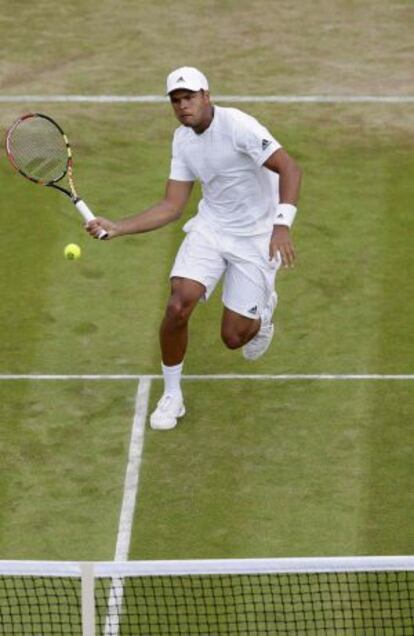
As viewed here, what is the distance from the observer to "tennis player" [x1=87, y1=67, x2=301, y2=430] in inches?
594

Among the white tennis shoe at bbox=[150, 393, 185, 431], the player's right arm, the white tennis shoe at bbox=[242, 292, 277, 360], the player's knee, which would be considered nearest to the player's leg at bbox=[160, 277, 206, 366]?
the player's knee

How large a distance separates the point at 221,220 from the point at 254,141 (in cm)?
74

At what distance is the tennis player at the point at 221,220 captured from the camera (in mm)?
15078

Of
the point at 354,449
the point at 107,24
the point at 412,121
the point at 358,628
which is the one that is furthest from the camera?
the point at 107,24

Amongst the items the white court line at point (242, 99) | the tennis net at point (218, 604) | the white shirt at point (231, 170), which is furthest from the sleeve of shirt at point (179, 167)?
the white court line at point (242, 99)

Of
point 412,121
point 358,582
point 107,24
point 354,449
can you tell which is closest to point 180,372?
point 354,449

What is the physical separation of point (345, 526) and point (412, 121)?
6.79 metres

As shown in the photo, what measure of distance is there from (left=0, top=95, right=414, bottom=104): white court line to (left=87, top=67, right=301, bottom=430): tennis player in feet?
15.9

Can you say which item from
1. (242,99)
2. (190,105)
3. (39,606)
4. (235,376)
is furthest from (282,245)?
(242,99)

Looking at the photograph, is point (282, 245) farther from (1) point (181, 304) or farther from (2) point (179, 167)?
(2) point (179, 167)

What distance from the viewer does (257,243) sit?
1552 centimetres

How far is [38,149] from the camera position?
51.8 feet

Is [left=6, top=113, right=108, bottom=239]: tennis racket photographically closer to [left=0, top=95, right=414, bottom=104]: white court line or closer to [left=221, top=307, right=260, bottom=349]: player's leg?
[left=221, top=307, right=260, bottom=349]: player's leg

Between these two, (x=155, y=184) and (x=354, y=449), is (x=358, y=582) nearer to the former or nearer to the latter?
(x=354, y=449)
